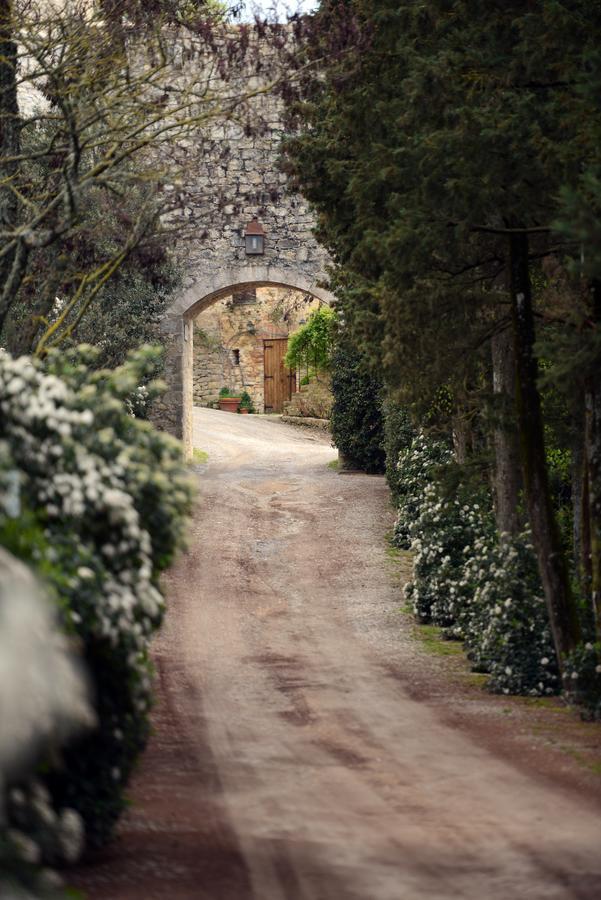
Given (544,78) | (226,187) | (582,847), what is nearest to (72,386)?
(582,847)

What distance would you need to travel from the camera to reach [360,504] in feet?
74.4

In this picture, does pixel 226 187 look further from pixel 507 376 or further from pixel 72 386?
pixel 72 386

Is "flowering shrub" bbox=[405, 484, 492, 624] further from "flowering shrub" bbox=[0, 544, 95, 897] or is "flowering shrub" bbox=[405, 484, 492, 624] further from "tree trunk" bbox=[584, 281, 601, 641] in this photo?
"flowering shrub" bbox=[0, 544, 95, 897]

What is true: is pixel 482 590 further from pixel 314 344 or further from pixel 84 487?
pixel 314 344

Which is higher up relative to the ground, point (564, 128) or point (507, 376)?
point (564, 128)

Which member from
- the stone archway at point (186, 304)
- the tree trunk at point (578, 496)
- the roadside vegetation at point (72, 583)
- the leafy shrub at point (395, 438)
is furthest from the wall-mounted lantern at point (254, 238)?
the roadside vegetation at point (72, 583)

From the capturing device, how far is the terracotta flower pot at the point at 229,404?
137 ft

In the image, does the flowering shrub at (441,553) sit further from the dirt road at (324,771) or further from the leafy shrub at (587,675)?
the leafy shrub at (587,675)

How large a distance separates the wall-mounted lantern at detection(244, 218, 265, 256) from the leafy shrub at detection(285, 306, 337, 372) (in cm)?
697

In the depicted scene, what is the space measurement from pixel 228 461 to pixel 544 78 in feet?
59.1

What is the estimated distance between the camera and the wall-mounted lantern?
2630 cm

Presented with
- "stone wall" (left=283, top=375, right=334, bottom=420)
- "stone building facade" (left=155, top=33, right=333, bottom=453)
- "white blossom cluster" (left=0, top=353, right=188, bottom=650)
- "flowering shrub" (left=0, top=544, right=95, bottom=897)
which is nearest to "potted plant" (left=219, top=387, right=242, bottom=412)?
"stone wall" (left=283, top=375, right=334, bottom=420)

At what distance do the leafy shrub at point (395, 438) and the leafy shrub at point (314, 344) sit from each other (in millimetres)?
11076

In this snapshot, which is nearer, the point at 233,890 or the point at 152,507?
the point at 233,890
